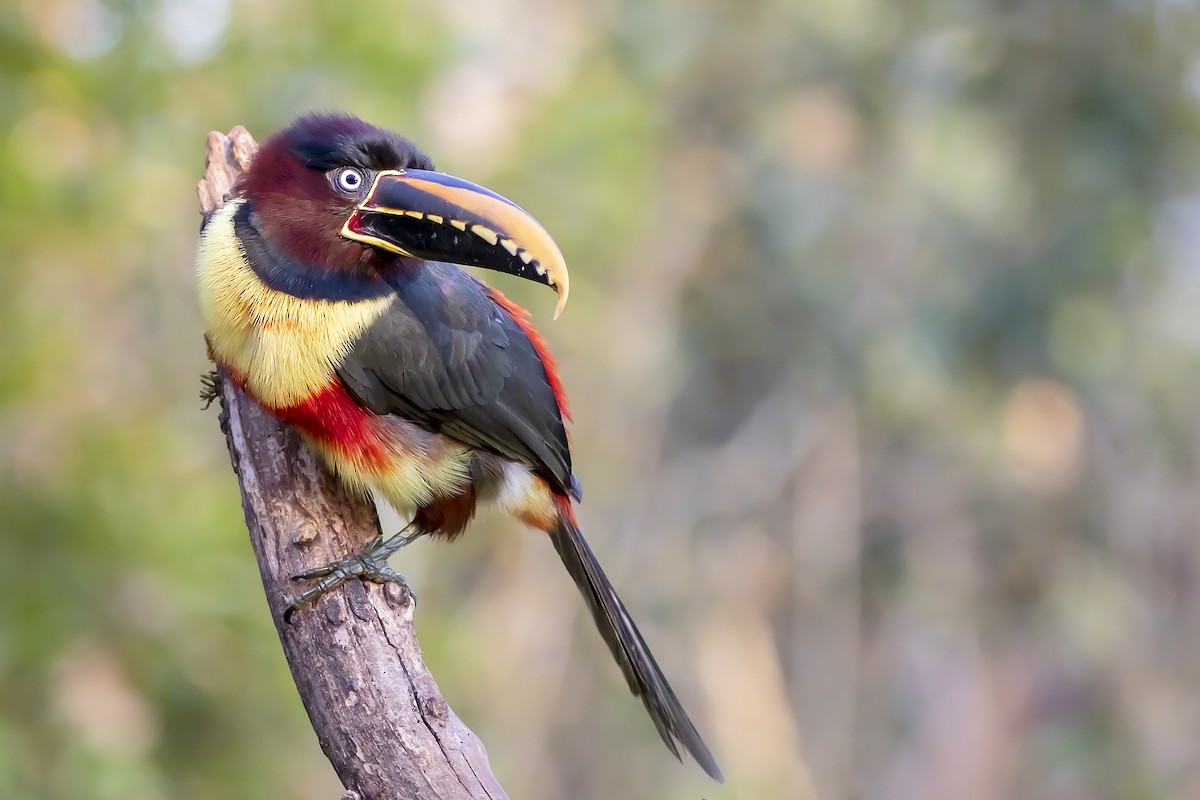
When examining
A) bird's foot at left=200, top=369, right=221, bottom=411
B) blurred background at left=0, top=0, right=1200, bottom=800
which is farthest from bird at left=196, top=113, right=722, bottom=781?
Result: blurred background at left=0, top=0, right=1200, bottom=800

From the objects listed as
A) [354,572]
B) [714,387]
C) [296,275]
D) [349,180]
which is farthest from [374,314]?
[714,387]

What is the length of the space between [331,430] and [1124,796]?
4.62 m

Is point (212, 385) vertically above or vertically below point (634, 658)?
above

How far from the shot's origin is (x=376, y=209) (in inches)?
103

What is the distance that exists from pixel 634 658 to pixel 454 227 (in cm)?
111

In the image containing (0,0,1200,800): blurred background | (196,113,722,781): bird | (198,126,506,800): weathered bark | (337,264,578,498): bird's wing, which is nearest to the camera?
(198,126,506,800): weathered bark

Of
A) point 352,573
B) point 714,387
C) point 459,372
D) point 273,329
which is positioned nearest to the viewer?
point 352,573

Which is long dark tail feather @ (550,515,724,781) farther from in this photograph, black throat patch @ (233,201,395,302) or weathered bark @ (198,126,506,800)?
black throat patch @ (233,201,395,302)

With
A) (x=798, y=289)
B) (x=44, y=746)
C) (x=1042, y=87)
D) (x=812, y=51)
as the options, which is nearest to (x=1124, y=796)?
(x=798, y=289)

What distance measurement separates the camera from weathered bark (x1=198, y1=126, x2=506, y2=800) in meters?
2.29

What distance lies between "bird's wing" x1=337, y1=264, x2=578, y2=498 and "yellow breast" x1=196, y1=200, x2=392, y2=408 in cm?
4

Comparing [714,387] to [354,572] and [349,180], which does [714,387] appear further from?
[354,572]

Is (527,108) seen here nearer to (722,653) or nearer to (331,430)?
(331,430)

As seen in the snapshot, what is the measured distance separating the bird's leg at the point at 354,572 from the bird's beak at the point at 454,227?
599mm
